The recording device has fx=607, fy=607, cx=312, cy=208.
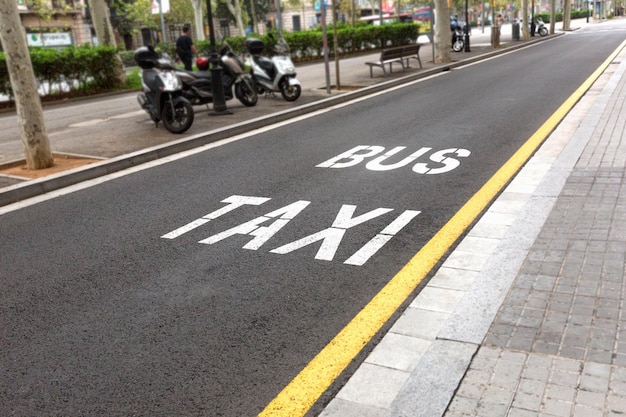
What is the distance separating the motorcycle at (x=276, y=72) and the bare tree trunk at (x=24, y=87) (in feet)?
21.7

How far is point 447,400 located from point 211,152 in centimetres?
720

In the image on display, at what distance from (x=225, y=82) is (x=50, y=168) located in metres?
5.89

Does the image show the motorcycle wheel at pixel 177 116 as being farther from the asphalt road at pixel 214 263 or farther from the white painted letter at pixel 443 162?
the white painted letter at pixel 443 162

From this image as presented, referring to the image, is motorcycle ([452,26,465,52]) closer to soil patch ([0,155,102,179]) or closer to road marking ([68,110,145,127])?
road marking ([68,110,145,127])

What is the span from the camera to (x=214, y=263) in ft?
15.7

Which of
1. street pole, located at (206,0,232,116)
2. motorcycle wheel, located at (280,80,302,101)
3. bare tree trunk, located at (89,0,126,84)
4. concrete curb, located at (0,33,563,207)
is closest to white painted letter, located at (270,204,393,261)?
concrete curb, located at (0,33,563,207)

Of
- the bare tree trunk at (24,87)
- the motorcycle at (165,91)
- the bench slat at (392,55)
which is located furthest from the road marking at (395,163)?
the bench slat at (392,55)

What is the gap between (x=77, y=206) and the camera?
6809 mm

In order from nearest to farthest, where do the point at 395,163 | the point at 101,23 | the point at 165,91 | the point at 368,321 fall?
1. the point at 368,321
2. the point at 395,163
3. the point at 165,91
4. the point at 101,23

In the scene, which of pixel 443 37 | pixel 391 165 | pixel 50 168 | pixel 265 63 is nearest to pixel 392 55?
pixel 443 37

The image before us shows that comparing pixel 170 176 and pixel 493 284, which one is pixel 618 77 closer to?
pixel 170 176

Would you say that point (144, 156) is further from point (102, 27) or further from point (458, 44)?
point (458, 44)

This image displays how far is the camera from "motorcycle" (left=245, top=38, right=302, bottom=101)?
1429 cm

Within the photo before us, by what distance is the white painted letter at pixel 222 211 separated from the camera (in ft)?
18.4
